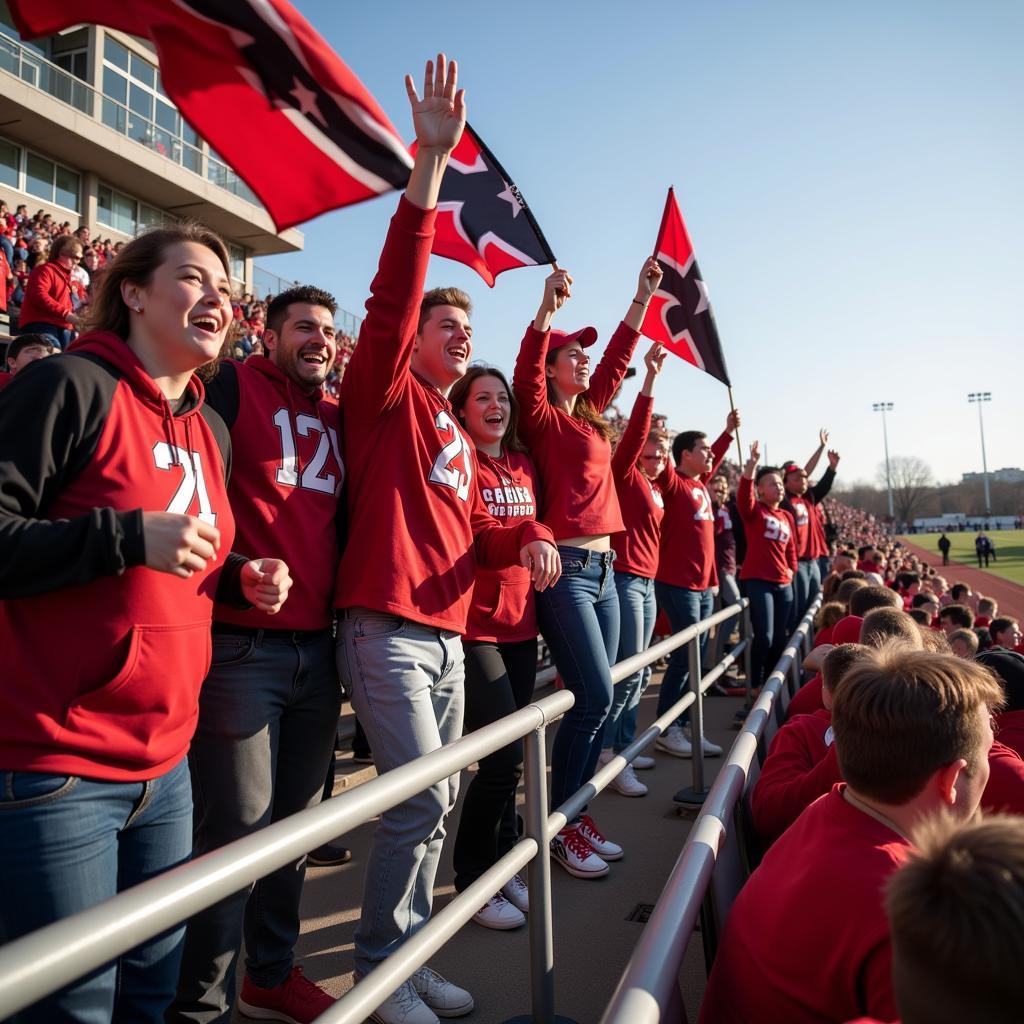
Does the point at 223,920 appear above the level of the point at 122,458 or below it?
below

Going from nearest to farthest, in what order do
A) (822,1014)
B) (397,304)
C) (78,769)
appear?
(822,1014), (78,769), (397,304)

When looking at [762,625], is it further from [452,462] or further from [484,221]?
[452,462]

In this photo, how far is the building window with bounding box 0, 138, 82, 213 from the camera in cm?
2352

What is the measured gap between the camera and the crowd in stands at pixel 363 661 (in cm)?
146

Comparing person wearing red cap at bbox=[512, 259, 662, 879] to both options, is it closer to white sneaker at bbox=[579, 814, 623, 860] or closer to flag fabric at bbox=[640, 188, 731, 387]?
white sneaker at bbox=[579, 814, 623, 860]

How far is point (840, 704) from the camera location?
70.3 inches

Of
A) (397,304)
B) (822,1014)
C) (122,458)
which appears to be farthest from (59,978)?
(397,304)

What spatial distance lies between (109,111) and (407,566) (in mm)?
28964

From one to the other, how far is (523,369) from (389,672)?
1.69 m

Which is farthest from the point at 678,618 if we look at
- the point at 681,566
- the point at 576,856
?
the point at 576,856

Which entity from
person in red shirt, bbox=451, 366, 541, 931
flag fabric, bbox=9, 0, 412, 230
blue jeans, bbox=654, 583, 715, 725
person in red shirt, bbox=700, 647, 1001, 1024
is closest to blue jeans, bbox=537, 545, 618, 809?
person in red shirt, bbox=451, 366, 541, 931

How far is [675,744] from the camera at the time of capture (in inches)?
227

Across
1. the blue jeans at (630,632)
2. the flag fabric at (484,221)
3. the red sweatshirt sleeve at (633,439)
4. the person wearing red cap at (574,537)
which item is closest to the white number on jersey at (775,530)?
the blue jeans at (630,632)

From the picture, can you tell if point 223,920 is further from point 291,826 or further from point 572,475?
point 572,475
